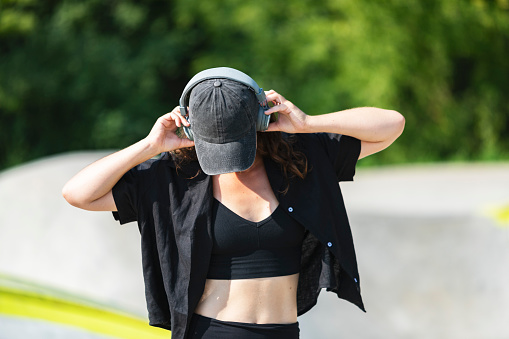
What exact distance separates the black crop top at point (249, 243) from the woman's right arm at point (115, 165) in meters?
0.23

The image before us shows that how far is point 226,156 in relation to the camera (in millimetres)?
1685

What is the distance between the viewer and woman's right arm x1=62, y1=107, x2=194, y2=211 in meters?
1.77

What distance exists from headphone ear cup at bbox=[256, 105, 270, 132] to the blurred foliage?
8737 mm

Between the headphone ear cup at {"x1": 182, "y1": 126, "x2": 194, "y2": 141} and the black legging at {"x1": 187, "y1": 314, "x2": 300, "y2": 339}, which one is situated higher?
the headphone ear cup at {"x1": 182, "y1": 126, "x2": 194, "y2": 141}

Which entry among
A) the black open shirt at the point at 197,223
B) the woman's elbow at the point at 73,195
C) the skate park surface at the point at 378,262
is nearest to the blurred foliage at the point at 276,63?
the skate park surface at the point at 378,262

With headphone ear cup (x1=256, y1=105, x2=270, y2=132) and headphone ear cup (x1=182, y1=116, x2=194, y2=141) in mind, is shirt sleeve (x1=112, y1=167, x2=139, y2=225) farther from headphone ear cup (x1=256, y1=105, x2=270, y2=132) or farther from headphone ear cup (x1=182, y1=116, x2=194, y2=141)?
headphone ear cup (x1=256, y1=105, x2=270, y2=132)

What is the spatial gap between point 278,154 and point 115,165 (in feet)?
1.52

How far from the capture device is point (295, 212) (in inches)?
70.7

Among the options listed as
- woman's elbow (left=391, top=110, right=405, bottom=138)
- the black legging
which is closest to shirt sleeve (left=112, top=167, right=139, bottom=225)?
the black legging

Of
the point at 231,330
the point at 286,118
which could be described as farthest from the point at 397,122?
the point at 231,330

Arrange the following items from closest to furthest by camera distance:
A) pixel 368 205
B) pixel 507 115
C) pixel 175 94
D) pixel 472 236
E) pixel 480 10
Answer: pixel 472 236 < pixel 368 205 < pixel 480 10 < pixel 507 115 < pixel 175 94

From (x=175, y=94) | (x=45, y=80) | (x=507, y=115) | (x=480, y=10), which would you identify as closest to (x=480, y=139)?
(x=507, y=115)

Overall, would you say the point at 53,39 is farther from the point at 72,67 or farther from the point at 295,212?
the point at 295,212

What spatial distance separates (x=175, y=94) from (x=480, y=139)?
19.6ft
